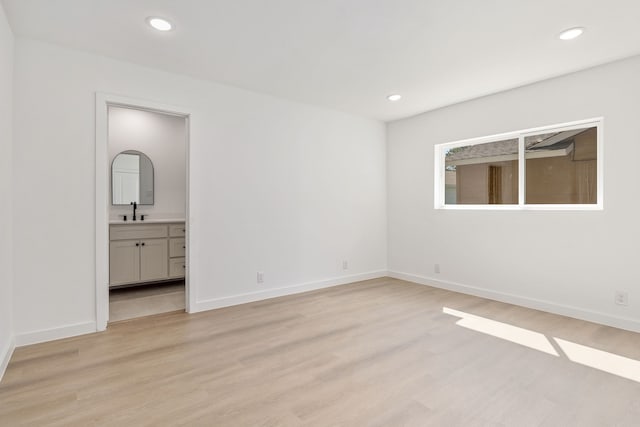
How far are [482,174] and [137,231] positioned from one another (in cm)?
454

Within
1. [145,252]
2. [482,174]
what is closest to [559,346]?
[482,174]

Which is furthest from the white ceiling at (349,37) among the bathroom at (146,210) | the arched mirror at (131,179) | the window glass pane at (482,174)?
the arched mirror at (131,179)

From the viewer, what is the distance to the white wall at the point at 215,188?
2.73m

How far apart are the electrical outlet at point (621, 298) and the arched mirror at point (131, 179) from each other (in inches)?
223

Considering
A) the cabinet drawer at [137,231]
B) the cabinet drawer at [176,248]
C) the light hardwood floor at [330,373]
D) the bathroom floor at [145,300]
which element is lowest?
the light hardwood floor at [330,373]

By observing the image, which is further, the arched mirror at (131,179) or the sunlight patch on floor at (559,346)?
the arched mirror at (131,179)

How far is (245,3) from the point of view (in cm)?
223

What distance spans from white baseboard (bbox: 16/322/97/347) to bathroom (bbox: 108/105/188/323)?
830 millimetres

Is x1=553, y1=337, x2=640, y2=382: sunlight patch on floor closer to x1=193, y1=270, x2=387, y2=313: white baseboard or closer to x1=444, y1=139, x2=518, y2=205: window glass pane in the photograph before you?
x1=444, y1=139, x2=518, y2=205: window glass pane

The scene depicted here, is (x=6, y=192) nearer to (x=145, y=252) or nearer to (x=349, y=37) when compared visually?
(x=145, y=252)

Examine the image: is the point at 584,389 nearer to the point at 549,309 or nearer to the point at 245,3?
the point at 549,309

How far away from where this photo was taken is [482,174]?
434 cm

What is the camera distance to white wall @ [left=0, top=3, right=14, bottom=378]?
2279mm

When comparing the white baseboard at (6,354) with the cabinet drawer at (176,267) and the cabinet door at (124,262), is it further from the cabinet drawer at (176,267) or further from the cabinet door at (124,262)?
the cabinet drawer at (176,267)
